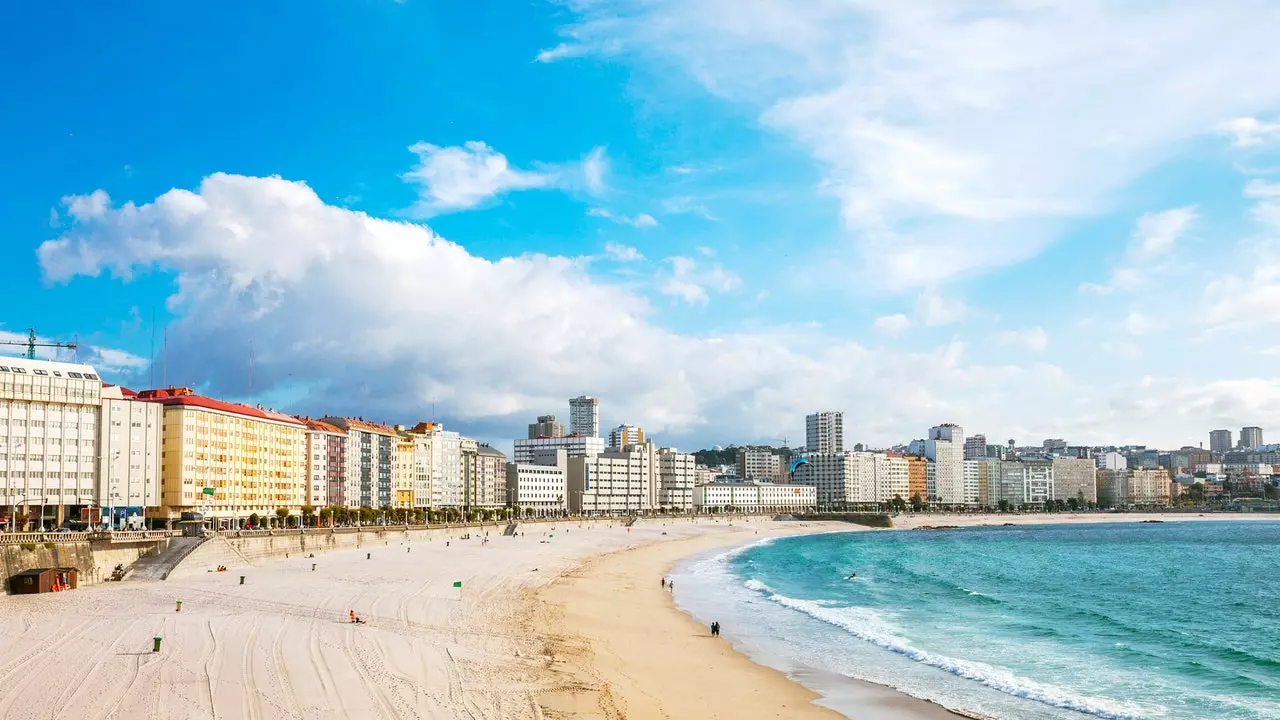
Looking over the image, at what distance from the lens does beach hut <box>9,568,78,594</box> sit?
2013 inches

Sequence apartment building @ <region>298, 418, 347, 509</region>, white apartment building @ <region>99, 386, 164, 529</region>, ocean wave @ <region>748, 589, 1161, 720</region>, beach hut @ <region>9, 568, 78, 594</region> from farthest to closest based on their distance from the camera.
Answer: apartment building @ <region>298, 418, 347, 509</region> → white apartment building @ <region>99, 386, 164, 529</region> → beach hut @ <region>9, 568, 78, 594</region> → ocean wave @ <region>748, 589, 1161, 720</region>

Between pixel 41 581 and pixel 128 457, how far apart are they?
46247mm

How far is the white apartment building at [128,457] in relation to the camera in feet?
300

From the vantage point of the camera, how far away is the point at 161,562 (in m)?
60.7

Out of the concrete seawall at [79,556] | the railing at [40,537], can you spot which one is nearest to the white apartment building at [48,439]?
the concrete seawall at [79,556]

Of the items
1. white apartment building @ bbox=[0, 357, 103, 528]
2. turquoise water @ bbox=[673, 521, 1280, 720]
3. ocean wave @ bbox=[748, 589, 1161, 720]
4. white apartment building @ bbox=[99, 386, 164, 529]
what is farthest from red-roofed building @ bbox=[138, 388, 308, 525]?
ocean wave @ bbox=[748, 589, 1161, 720]

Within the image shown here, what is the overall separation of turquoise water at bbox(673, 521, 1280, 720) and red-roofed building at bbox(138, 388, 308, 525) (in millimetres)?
50612

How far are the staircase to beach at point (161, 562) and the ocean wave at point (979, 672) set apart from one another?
123 feet

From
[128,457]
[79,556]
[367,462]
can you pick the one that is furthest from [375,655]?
[367,462]

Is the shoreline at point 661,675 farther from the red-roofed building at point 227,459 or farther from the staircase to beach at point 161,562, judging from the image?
the red-roofed building at point 227,459

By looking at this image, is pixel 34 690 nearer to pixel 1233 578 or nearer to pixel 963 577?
pixel 963 577

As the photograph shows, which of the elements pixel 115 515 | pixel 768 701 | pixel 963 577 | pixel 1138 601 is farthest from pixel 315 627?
pixel 115 515

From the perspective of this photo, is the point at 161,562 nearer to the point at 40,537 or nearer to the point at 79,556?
the point at 79,556

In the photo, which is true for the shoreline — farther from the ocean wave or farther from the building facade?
the building facade
